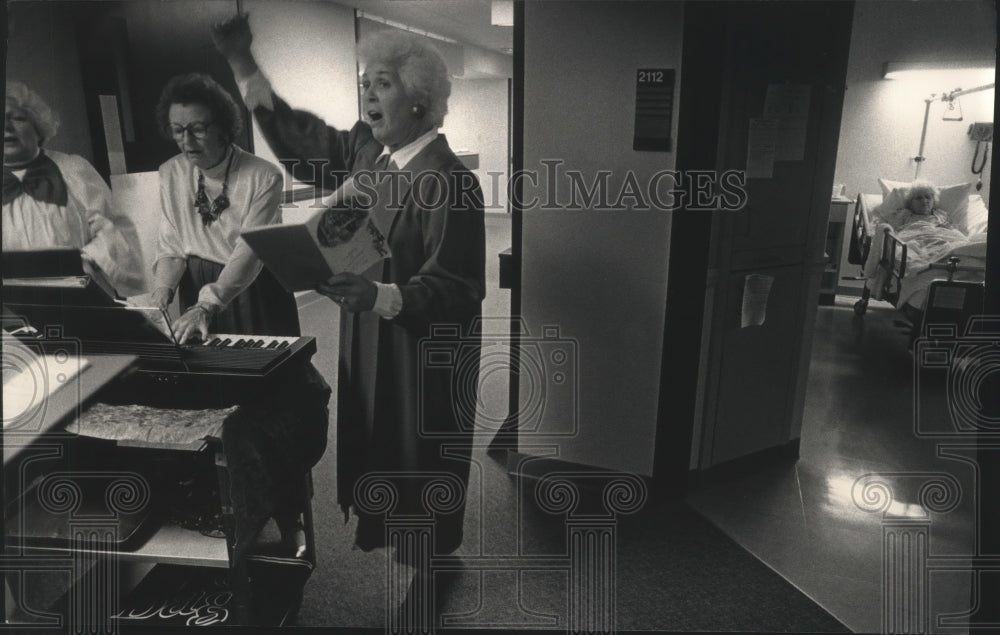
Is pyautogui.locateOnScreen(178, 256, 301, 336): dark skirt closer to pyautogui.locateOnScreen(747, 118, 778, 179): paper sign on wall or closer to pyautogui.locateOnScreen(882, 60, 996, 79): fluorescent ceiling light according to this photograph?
pyautogui.locateOnScreen(747, 118, 778, 179): paper sign on wall

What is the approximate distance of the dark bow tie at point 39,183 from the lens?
6.12 ft

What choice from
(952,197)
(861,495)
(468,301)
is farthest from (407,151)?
(861,495)

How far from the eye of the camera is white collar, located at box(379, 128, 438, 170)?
6.27 feet

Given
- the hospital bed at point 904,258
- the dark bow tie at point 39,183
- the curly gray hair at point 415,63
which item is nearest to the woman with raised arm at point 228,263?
the dark bow tie at point 39,183

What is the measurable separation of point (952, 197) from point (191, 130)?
7.79 ft

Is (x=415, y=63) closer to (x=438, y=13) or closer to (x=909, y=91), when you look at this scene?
(x=438, y=13)

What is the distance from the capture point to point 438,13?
1.88 meters

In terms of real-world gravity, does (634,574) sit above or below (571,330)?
below

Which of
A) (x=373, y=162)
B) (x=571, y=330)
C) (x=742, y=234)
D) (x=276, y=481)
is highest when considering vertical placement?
(x=373, y=162)

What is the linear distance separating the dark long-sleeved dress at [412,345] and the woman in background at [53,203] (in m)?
0.50

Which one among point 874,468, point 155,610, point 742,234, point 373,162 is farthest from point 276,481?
point 874,468

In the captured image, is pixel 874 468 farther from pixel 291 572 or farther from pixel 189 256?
pixel 189 256

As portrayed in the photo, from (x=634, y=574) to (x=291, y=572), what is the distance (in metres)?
1.11

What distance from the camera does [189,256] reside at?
1.90 meters
